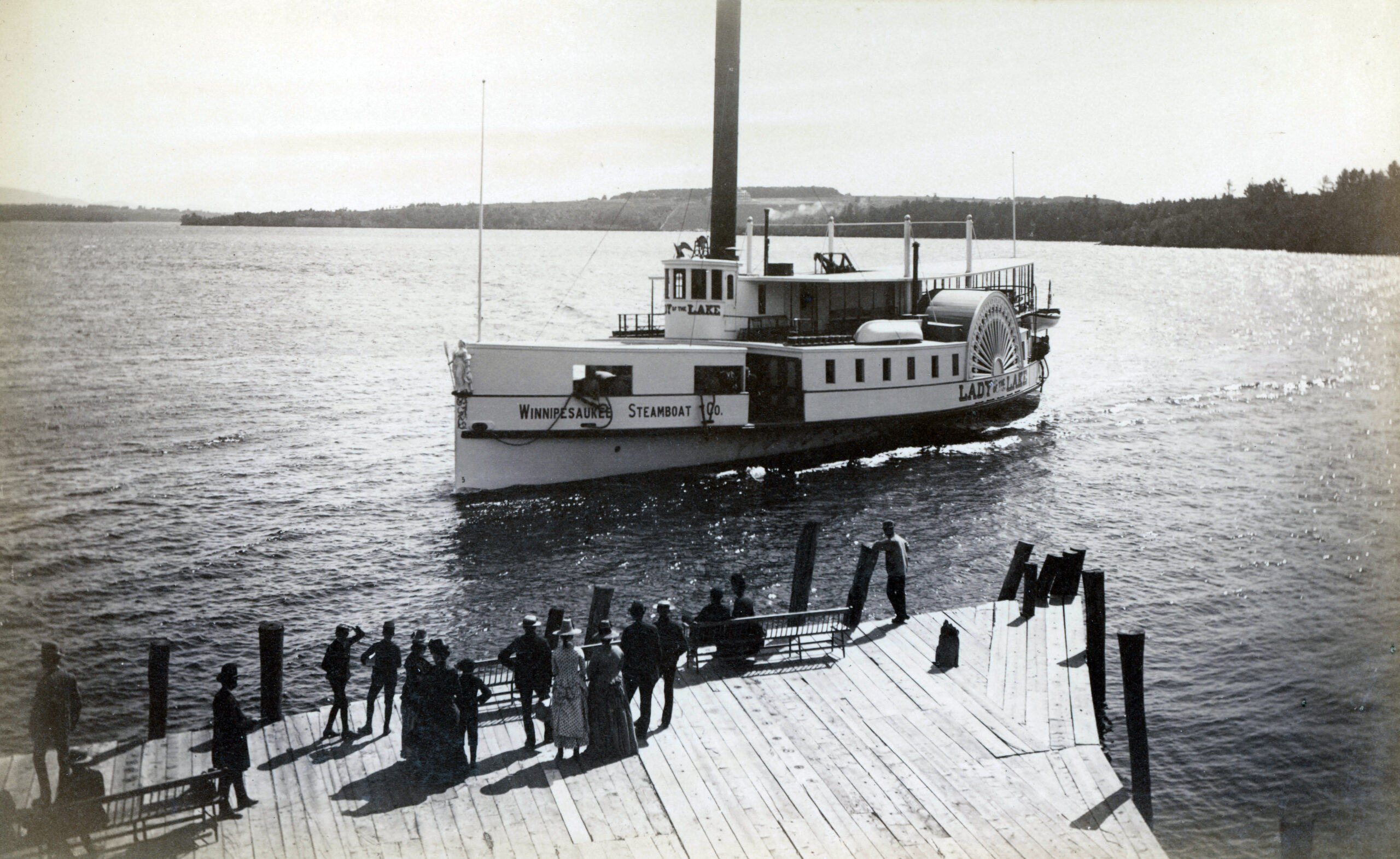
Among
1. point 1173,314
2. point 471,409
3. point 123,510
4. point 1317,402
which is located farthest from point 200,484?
point 1173,314

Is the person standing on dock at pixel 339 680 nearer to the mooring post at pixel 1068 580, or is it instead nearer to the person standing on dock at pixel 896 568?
the person standing on dock at pixel 896 568

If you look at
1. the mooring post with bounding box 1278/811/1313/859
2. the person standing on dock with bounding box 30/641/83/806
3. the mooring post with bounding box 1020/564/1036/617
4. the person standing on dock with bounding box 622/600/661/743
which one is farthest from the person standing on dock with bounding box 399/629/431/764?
the mooring post with bounding box 1020/564/1036/617

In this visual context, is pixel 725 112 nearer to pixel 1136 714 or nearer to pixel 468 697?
pixel 1136 714

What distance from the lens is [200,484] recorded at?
127 ft

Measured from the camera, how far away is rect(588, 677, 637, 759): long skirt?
12.6 meters

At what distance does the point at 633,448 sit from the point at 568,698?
24455 mm

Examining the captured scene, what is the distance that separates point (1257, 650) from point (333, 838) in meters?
20.5

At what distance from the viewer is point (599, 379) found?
1361 inches

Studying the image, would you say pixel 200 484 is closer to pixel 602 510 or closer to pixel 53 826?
pixel 602 510

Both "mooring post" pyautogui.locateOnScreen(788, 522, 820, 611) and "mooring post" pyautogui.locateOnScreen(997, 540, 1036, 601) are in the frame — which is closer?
"mooring post" pyautogui.locateOnScreen(788, 522, 820, 611)

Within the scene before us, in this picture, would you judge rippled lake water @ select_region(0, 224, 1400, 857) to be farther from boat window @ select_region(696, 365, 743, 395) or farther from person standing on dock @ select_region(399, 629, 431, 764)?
person standing on dock @ select_region(399, 629, 431, 764)

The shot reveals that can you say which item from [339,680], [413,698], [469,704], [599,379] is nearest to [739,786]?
[469,704]

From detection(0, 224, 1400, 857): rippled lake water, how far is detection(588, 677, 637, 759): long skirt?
9404 mm

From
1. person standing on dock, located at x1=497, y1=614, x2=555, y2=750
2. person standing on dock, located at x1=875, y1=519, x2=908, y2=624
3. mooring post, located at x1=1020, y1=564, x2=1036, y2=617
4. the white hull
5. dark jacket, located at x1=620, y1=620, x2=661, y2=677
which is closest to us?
dark jacket, located at x1=620, y1=620, x2=661, y2=677
